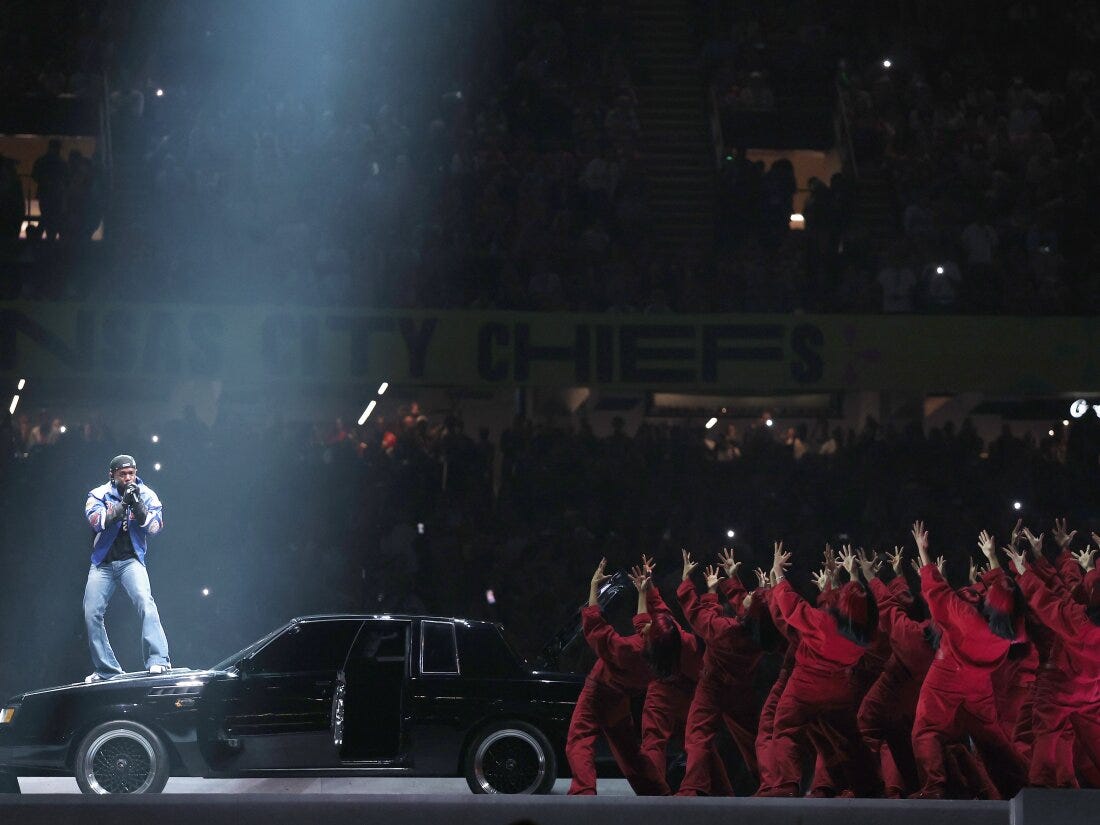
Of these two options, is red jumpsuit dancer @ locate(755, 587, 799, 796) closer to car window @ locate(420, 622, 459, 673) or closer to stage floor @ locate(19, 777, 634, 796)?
stage floor @ locate(19, 777, 634, 796)

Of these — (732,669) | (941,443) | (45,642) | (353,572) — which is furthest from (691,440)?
(732,669)

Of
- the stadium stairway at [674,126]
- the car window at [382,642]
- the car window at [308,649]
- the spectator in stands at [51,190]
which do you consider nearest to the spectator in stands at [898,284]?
the stadium stairway at [674,126]

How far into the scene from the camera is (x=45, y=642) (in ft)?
56.0

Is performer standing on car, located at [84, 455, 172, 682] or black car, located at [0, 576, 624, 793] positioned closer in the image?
black car, located at [0, 576, 624, 793]

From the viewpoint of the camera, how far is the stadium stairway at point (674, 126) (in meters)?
24.5

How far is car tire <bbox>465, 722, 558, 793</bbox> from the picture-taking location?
459 inches

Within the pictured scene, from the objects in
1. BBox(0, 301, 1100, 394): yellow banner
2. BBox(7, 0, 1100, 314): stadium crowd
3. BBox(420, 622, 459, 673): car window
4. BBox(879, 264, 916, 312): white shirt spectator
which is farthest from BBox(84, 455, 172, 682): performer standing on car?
BBox(879, 264, 916, 312): white shirt spectator

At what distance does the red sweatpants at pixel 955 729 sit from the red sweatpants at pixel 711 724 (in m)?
1.31

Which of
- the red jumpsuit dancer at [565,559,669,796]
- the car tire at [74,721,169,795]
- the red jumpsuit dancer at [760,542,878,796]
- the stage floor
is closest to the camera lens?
the red jumpsuit dancer at [760,542,878,796]

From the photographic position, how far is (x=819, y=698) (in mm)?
10547

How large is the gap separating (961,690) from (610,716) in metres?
2.30

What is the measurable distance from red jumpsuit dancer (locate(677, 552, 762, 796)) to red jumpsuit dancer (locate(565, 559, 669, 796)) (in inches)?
12.3

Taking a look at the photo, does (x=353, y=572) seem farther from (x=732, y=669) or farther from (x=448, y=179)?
(x=732, y=669)

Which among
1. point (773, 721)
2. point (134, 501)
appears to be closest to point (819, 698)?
point (773, 721)
